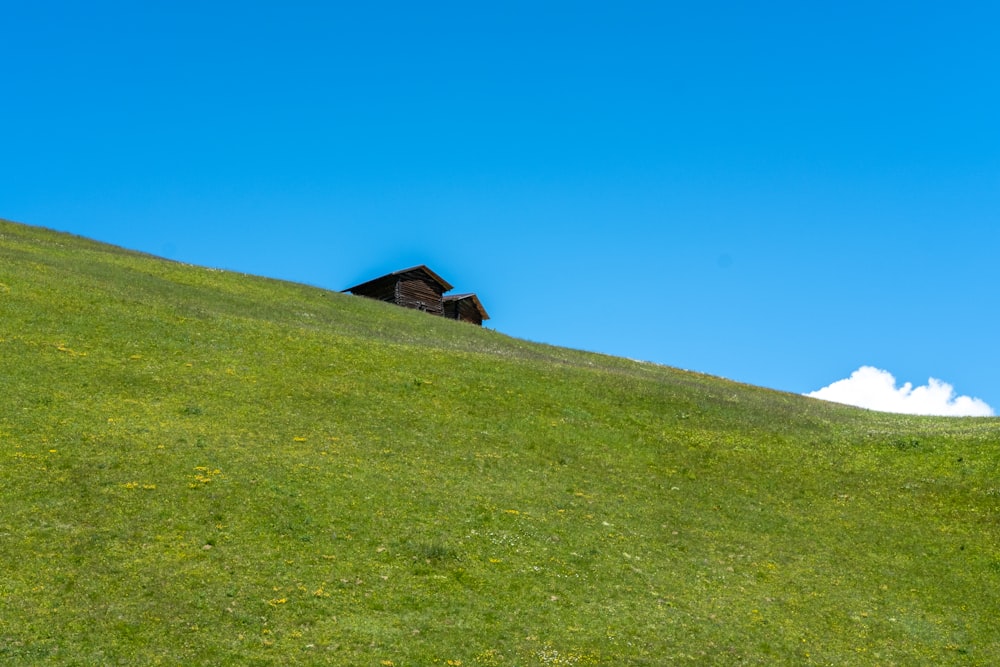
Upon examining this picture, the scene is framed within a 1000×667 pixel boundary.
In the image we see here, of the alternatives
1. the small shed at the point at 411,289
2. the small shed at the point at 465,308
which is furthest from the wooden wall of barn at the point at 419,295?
the small shed at the point at 465,308

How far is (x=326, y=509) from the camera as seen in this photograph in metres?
27.1

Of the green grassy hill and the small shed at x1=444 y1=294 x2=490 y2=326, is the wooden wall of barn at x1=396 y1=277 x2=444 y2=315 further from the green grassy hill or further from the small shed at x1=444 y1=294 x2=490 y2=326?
the green grassy hill

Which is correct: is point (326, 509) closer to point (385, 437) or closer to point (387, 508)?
point (387, 508)

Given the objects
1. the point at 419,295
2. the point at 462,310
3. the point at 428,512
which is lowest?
the point at 428,512

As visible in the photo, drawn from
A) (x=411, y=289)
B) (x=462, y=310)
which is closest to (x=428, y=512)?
(x=411, y=289)

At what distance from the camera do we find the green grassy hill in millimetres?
21375

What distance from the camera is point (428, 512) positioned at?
28.2 m

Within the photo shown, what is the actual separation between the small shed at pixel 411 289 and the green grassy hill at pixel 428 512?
41.4 m

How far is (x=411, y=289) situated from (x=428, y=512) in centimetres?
6441

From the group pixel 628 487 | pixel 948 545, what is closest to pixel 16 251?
pixel 628 487

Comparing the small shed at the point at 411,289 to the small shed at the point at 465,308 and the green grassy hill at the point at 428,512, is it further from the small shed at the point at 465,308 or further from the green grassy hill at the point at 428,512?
the green grassy hill at the point at 428,512

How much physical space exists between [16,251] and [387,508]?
142 feet

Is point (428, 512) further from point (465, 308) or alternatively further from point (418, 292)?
point (465, 308)

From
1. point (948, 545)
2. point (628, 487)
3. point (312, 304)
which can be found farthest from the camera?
point (312, 304)
